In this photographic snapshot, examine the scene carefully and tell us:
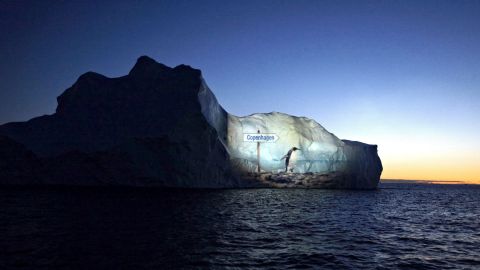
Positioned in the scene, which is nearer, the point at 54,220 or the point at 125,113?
the point at 54,220

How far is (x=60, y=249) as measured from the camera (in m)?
10.9

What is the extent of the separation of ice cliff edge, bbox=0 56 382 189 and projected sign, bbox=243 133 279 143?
1.36 metres

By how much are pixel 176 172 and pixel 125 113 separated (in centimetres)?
1087

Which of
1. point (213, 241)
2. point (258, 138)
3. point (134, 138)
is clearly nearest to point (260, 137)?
point (258, 138)

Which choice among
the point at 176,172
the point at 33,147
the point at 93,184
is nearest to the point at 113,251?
the point at 176,172

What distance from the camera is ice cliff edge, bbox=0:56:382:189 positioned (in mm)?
40906

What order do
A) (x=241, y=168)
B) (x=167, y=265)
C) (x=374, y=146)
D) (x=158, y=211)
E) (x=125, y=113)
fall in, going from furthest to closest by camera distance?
(x=374, y=146) → (x=241, y=168) → (x=125, y=113) → (x=158, y=211) → (x=167, y=265)

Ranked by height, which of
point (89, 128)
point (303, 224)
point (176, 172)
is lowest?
point (303, 224)

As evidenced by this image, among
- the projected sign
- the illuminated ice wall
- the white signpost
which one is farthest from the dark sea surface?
the projected sign

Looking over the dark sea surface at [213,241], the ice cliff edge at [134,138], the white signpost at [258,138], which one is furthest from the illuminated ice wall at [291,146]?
the dark sea surface at [213,241]

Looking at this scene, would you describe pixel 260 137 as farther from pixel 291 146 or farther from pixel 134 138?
pixel 134 138

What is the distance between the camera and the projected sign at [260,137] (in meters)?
54.9

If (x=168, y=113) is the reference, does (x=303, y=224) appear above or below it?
below

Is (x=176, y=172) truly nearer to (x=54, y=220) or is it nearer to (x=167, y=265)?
(x=54, y=220)
